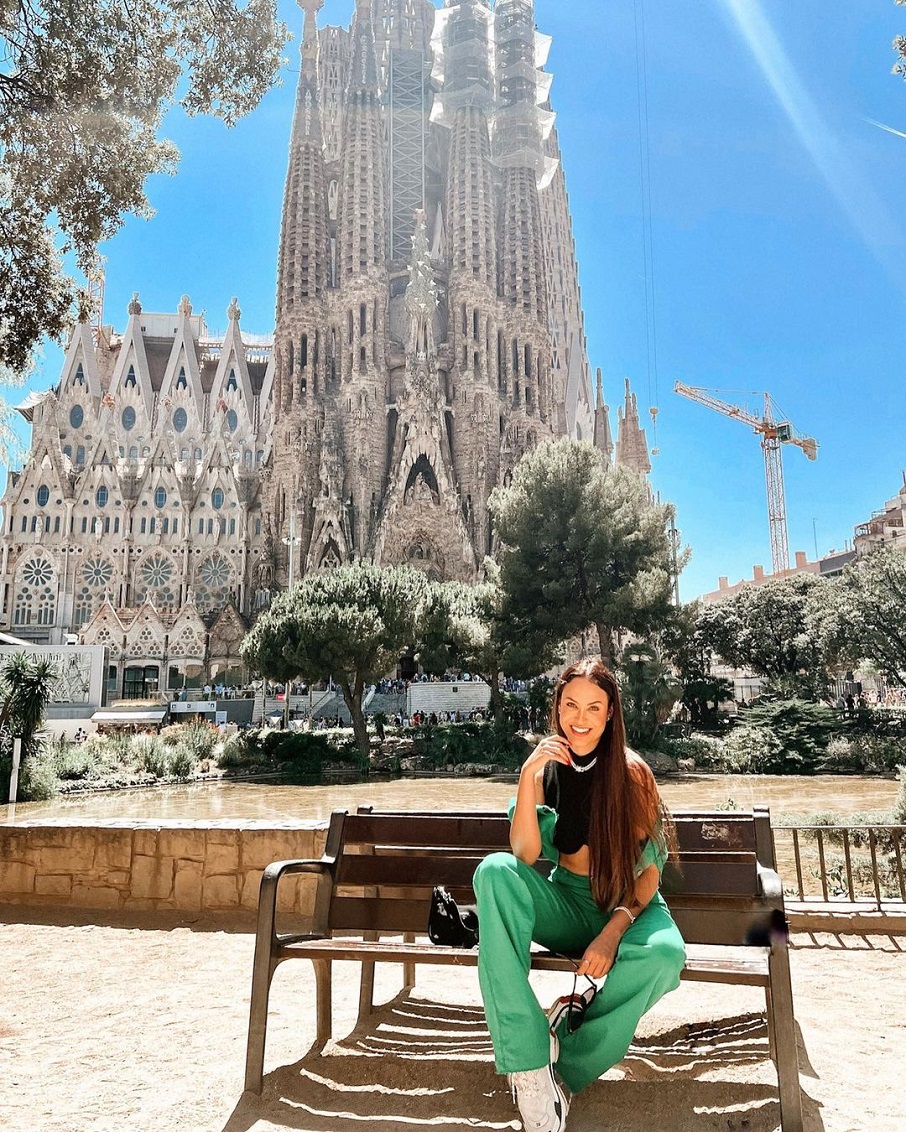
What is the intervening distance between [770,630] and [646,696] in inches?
548

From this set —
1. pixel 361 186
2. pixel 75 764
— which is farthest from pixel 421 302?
pixel 75 764

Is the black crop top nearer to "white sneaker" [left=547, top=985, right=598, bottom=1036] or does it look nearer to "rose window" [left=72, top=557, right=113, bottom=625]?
"white sneaker" [left=547, top=985, right=598, bottom=1036]

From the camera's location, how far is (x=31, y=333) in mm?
7438

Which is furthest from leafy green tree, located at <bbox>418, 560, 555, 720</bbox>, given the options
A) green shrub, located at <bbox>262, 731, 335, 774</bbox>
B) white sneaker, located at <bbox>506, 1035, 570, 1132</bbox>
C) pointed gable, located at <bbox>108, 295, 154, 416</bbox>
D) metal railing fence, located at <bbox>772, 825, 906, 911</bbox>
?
pointed gable, located at <bbox>108, 295, 154, 416</bbox>

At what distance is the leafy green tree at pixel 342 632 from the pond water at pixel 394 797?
3760 millimetres

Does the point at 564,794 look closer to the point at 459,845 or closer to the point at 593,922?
the point at 593,922

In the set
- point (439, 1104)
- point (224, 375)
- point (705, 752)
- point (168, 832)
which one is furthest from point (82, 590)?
point (439, 1104)

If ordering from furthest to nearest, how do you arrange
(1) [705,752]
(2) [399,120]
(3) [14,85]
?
(2) [399,120], (1) [705,752], (3) [14,85]

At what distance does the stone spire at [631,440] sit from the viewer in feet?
213

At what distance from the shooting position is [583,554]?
22.7 metres

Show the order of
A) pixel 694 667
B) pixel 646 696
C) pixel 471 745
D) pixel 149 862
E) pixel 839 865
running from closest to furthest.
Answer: pixel 149 862 → pixel 839 865 → pixel 646 696 → pixel 471 745 → pixel 694 667

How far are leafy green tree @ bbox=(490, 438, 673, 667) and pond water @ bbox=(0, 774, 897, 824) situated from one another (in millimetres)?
5559

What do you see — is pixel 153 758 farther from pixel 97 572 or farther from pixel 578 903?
pixel 97 572

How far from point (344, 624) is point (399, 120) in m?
41.3
